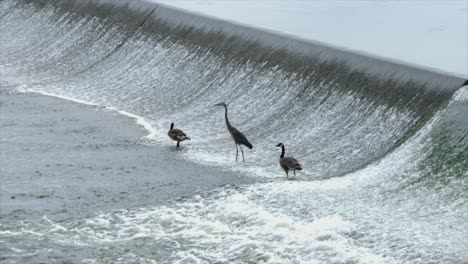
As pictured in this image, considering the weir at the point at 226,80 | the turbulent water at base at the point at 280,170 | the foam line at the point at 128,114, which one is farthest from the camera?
→ the foam line at the point at 128,114

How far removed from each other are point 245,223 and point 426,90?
412 centimetres

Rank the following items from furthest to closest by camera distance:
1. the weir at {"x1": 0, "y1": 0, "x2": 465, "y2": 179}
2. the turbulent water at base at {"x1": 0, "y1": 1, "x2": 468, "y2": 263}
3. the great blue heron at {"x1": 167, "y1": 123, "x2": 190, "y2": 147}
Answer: the great blue heron at {"x1": 167, "y1": 123, "x2": 190, "y2": 147}, the weir at {"x1": 0, "y1": 0, "x2": 465, "y2": 179}, the turbulent water at base at {"x1": 0, "y1": 1, "x2": 468, "y2": 263}

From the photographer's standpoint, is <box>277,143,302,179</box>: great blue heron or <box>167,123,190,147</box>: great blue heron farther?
<box>167,123,190,147</box>: great blue heron

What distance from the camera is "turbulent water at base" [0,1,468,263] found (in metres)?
13.0

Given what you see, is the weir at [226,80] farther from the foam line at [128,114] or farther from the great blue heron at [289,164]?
the great blue heron at [289,164]

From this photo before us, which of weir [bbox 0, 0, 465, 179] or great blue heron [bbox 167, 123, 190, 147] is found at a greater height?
weir [bbox 0, 0, 465, 179]

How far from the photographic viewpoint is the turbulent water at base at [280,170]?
13031mm

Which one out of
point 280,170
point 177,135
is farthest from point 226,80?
point 280,170

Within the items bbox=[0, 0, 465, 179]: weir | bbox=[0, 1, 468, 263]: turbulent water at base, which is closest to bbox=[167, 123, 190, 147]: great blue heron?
bbox=[0, 1, 468, 263]: turbulent water at base

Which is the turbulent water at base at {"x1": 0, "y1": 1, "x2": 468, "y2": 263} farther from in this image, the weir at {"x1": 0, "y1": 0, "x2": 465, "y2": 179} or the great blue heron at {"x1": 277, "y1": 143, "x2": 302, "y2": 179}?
the great blue heron at {"x1": 277, "y1": 143, "x2": 302, "y2": 179}

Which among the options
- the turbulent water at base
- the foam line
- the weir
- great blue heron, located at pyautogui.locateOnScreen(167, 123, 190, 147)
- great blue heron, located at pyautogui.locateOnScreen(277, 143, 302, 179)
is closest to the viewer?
the turbulent water at base

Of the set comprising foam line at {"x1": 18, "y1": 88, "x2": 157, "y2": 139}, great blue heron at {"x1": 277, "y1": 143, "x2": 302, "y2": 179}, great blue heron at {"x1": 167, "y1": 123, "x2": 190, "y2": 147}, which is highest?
foam line at {"x1": 18, "y1": 88, "x2": 157, "y2": 139}

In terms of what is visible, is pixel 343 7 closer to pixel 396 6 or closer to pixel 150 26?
pixel 396 6

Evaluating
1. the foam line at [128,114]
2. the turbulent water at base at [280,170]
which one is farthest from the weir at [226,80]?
the foam line at [128,114]
